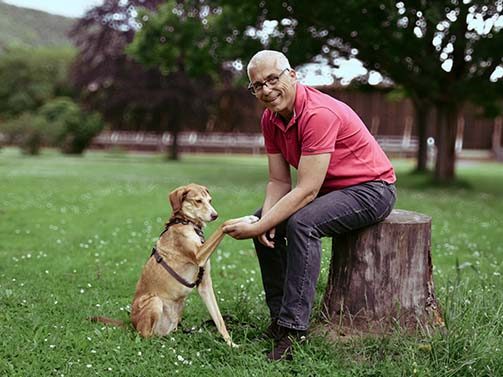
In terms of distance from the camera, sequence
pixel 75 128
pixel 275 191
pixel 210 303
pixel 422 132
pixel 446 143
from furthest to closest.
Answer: pixel 75 128, pixel 422 132, pixel 446 143, pixel 275 191, pixel 210 303

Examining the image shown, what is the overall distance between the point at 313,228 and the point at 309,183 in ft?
1.03

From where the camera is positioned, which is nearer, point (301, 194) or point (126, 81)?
point (301, 194)

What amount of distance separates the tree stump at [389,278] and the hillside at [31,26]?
69.1 meters

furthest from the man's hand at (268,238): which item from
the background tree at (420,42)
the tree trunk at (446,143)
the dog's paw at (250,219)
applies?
the tree trunk at (446,143)

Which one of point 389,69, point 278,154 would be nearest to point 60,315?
point 278,154

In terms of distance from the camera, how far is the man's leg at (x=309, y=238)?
13.4 feet

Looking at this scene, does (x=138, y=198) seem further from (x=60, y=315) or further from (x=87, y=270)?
(x=60, y=315)

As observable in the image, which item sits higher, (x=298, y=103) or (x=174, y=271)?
(x=298, y=103)

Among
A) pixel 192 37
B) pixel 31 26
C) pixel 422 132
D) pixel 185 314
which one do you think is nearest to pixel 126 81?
pixel 192 37

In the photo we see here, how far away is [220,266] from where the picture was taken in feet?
23.8

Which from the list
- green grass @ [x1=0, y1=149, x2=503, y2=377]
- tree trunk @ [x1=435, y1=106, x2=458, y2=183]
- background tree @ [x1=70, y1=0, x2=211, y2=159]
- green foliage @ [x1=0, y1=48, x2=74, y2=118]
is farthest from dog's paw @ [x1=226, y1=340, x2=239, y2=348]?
green foliage @ [x1=0, y1=48, x2=74, y2=118]

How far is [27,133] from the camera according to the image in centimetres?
3438

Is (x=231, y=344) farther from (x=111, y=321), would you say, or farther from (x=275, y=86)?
(x=275, y=86)

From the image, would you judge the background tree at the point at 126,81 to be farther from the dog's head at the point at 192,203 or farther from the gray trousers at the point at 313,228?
the gray trousers at the point at 313,228
